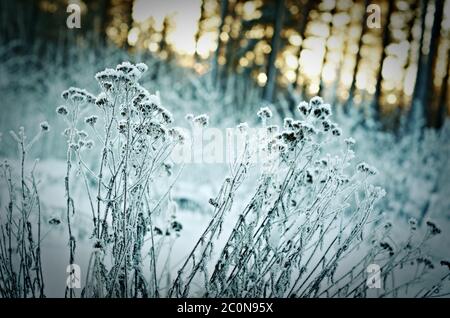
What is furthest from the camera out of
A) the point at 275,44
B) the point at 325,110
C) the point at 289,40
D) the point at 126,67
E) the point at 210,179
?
the point at 289,40

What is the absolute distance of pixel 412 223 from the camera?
1.54m

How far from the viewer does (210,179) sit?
4.14m

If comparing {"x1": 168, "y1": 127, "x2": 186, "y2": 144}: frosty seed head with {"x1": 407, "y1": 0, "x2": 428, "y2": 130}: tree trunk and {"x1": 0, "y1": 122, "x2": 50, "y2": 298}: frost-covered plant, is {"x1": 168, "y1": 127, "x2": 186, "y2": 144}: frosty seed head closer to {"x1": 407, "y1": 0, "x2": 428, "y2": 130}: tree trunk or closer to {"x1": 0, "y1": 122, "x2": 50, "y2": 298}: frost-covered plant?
{"x1": 0, "y1": 122, "x2": 50, "y2": 298}: frost-covered plant

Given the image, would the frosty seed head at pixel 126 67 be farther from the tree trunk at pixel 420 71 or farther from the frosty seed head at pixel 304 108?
the tree trunk at pixel 420 71

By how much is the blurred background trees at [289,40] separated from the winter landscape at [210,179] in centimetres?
11

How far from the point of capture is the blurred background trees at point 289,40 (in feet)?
26.7

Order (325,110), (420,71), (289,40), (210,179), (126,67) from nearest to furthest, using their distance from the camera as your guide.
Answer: (126,67)
(325,110)
(210,179)
(420,71)
(289,40)

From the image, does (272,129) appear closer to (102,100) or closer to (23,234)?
(102,100)

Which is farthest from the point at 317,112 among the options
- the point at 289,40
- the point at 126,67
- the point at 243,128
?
the point at 289,40

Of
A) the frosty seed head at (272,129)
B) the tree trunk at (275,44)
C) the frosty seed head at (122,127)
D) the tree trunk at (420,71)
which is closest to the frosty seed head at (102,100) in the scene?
the frosty seed head at (122,127)

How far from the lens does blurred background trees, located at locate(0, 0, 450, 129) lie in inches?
320

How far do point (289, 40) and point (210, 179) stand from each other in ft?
39.2
